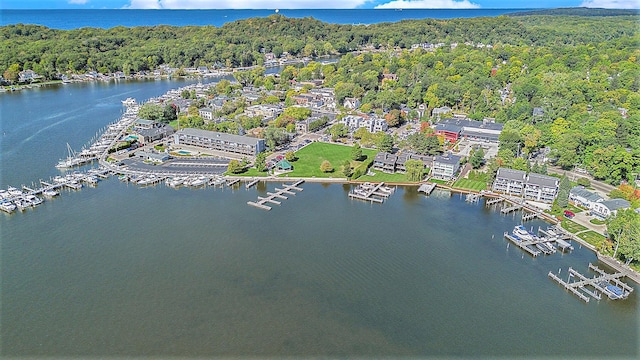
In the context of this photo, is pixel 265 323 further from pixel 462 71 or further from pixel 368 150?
pixel 462 71

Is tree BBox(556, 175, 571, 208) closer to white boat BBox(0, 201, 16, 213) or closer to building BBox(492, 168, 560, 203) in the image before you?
building BBox(492, 168, 560, 203)

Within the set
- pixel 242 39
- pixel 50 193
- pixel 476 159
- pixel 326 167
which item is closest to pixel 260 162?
pixel 326 167

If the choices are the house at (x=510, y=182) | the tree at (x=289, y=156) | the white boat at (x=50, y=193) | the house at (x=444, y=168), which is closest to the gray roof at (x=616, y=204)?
the house at (x=510, y=182)

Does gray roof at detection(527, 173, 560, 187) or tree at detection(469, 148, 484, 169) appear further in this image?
tree at detection(469, 148, 484, 169)

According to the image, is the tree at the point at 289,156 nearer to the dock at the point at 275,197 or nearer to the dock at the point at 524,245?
the dock at the point at 275,197

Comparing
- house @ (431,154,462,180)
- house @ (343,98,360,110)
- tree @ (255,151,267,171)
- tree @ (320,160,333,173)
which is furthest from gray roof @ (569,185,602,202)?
house @ (343,98,360,110)

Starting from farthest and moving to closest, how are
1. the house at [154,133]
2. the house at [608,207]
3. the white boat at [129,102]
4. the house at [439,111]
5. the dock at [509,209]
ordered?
1. the white boat at [129,102]
2. the house at [439,111]
3. the house at [154,133]
4. the dock at [509,209]
5. the house at [608,207]

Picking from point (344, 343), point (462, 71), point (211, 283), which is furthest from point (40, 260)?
point (462, 71)
